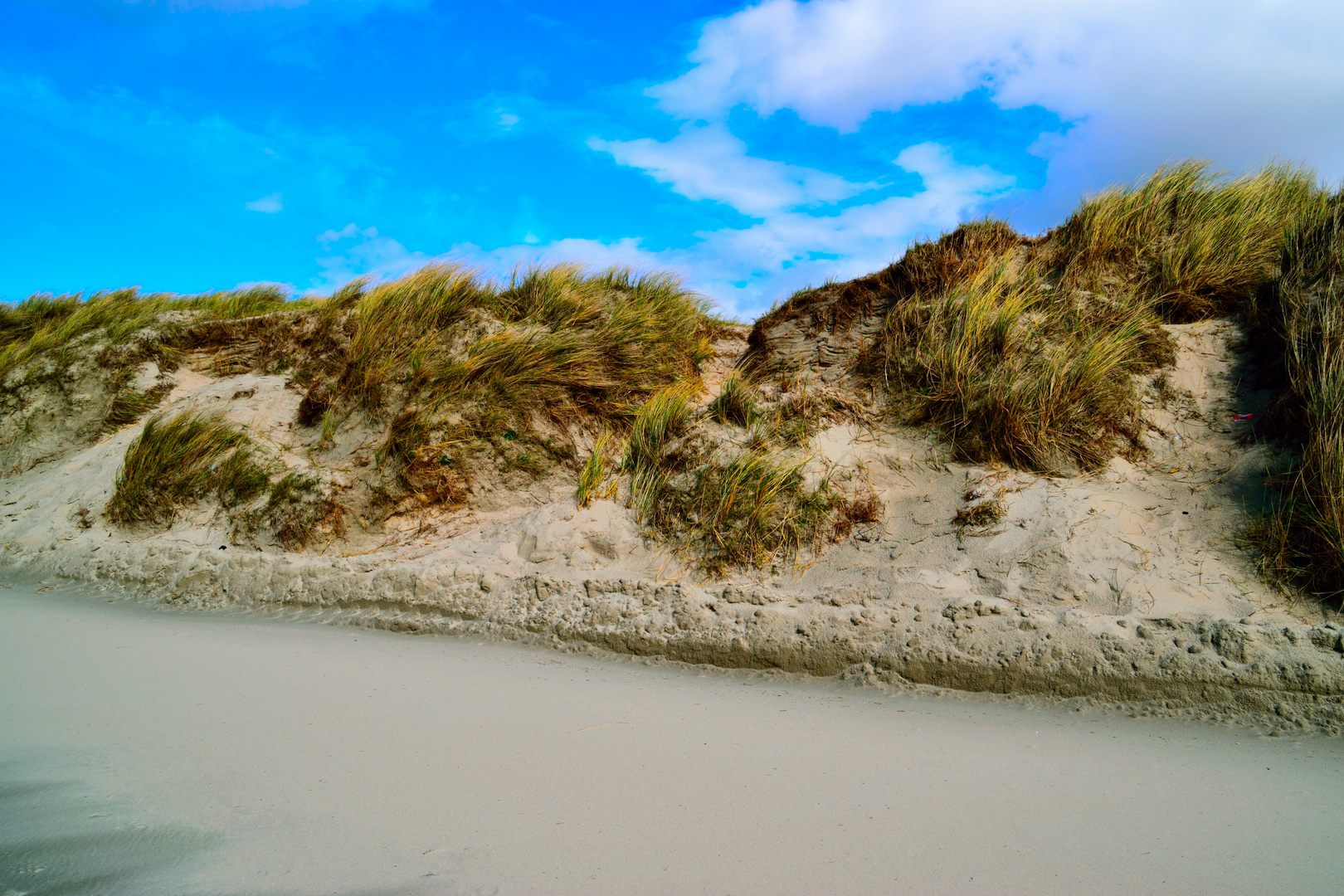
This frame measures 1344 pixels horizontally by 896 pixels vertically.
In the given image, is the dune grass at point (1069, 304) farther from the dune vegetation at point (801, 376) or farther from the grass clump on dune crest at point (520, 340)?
the grass clump on dune crest at point (520, 340)

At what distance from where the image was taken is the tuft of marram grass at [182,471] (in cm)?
603

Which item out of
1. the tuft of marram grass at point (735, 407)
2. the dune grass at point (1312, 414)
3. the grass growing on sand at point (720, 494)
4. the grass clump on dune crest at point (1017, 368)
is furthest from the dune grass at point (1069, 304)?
the grass growing on sand at point (720, 494)

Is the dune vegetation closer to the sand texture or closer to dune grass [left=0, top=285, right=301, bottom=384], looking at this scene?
the sand texture

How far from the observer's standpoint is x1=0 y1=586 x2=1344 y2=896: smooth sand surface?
1809 mm

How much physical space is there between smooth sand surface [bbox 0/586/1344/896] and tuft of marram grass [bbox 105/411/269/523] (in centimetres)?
252

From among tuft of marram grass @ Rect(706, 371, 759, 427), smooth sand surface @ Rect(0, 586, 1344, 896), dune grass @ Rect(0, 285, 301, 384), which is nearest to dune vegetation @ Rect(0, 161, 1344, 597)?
tuft of marram grass @ Rect(706, 371, 759, 427)

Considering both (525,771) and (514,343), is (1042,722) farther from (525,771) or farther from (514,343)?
(514,343)

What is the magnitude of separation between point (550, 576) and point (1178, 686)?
3.33 m

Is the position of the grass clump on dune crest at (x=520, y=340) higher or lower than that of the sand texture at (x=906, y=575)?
higher

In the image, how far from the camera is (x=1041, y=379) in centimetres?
494

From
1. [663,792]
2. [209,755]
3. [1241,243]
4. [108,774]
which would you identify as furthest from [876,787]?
[1241,243]

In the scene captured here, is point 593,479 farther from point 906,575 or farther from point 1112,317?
point 1112,317

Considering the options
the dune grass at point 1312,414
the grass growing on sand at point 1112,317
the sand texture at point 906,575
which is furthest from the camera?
the grass growing on sand at point 1112,317

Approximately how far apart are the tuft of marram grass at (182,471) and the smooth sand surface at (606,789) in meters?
2.52
